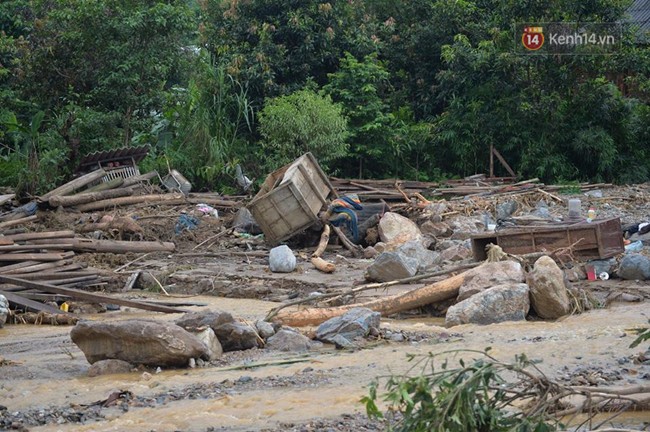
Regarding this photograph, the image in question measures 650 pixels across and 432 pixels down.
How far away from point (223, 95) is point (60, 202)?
563cm

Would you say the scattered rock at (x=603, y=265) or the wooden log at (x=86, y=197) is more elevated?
the wooden log at (x=86, y=197)

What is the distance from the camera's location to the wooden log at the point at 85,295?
10.2 metres

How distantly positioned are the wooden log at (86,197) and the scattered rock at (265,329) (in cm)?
863

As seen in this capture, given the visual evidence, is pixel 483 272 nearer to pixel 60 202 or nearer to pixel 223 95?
pixel 60 202

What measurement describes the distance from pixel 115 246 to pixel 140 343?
286 inches

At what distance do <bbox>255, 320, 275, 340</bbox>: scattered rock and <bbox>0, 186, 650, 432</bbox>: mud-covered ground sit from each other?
0.37m

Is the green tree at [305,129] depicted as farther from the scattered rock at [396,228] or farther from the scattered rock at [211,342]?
the scattered rock at [211,342]

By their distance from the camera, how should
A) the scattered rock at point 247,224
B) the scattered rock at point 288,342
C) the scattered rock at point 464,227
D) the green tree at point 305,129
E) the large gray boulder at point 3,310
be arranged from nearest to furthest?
the scattered rock at point 288,342 → the large gray boulder at point 3,310 → the scattered rock at point 464,227 → the scattered rock at point 247,224 → the green tree at point 305,129

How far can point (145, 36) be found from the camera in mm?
19703

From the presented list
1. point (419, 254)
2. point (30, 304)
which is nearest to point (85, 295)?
point (30, 304)

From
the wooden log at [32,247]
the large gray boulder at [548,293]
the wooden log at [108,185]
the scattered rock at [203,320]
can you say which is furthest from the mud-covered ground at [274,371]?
the wooden log at [108,185]

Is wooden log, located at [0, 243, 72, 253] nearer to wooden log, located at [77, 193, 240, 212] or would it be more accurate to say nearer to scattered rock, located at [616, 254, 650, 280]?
wooden log, located at [77, 193, 240, 212]

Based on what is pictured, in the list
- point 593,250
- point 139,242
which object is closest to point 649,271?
point 593,250

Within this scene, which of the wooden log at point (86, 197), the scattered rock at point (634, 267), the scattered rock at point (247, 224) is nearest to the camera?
the scattered rock at point (634, 267)
